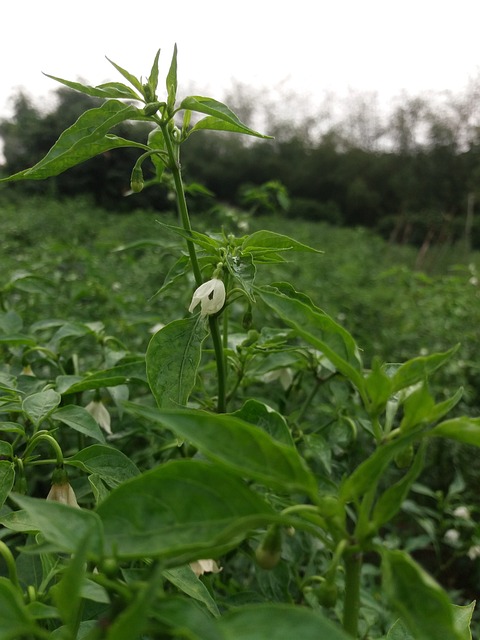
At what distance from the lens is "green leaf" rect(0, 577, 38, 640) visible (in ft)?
0.87

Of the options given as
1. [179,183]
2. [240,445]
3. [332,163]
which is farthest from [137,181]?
[332,163]

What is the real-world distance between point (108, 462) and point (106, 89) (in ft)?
1.22

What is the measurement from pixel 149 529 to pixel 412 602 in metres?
0.14

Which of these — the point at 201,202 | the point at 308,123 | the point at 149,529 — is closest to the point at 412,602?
the point at 149,529

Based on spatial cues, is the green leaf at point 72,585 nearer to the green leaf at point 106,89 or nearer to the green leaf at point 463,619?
the green leaf at point 463,619

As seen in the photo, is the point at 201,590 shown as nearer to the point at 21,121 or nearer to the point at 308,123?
the point at 21,121

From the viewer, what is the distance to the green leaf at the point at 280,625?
0.23 m

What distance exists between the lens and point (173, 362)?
1.68ft

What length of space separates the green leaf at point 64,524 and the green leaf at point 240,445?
0.21ft

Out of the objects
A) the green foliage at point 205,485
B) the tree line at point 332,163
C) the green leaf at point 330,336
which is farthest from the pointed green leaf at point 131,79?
the tree line at point 332,163

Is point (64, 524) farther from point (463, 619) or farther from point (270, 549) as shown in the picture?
point (463, 619)

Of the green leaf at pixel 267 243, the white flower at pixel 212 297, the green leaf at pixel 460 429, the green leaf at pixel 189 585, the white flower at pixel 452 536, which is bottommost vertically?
the white flower at pixel 452 536

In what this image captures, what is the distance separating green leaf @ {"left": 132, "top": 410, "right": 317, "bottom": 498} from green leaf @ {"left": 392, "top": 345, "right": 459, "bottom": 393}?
0.11 metres

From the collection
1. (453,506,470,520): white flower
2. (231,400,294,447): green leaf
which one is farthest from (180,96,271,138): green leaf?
(453,506,470,520): white flower
